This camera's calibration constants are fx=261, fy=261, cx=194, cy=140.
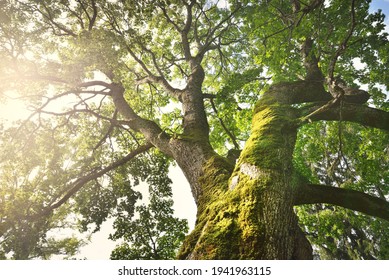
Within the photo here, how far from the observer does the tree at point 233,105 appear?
10.2 feet

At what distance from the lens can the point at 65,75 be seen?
24.0 ft

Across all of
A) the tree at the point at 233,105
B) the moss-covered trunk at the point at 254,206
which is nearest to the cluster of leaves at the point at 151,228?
the tree at the point at 233,105

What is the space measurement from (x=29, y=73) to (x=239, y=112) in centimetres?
633

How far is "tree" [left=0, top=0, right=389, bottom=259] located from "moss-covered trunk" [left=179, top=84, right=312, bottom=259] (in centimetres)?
2

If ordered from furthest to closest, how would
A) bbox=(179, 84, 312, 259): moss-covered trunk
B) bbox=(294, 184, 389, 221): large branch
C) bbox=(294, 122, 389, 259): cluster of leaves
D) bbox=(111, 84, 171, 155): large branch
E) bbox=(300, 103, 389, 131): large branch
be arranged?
1. bbox=(294, 122, 389, 259): cluster of leaves
2. bbox=(111, 84, 171, 155): large branch
3. bbox=(300, 103, 389, 131): large branch
4. bbox=(294, 184, 389, 221): large branch
5. bbox=(179, 84, 312, 259): moss-covered trunk

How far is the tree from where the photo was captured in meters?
3.12

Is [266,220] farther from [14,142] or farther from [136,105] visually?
[136,105]

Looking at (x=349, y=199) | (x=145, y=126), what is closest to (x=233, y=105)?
(x=145, y=126)

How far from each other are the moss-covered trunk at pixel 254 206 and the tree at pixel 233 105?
0.02 metres

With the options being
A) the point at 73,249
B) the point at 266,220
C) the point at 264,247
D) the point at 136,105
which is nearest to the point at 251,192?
the point at 266,220

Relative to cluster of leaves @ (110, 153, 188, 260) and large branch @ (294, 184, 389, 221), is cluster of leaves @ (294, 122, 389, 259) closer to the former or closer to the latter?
large branch @ (294, 184, 389, 221)

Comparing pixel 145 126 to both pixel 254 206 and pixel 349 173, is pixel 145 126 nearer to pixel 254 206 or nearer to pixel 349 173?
pixel 254 206

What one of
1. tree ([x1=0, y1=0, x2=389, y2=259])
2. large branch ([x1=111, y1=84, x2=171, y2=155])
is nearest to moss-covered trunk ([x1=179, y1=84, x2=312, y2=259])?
tree ([x1=0, y1=0, x2=389, y2=259])

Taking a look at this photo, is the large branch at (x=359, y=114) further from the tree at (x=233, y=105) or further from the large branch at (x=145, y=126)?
the large branch at (x=145, y=126)
